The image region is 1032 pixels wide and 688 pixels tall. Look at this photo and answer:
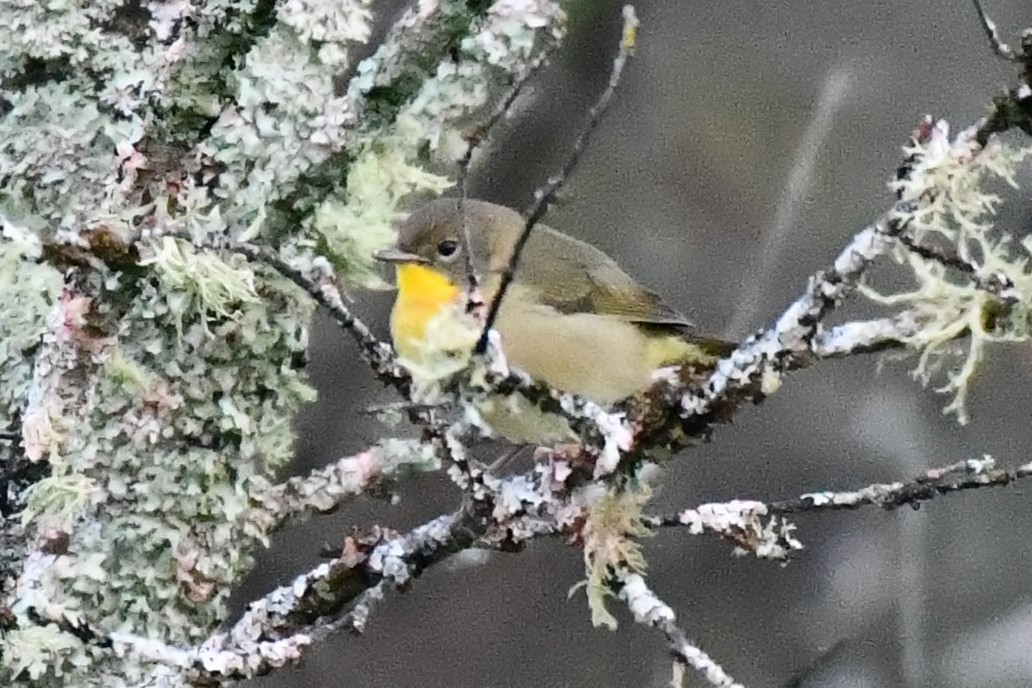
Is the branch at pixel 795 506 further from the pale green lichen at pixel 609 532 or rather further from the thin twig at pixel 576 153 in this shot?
the thin twig at pixel 576 153

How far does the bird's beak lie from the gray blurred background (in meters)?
0.10

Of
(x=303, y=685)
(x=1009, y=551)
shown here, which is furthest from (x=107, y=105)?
(x=1009, y=551)

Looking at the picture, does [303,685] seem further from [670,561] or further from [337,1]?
[337,1]

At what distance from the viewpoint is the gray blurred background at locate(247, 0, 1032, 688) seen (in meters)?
0.79

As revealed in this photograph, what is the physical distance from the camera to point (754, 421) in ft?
2.75

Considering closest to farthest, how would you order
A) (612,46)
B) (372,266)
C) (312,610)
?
(312,610) → (372,266) → (612,46)

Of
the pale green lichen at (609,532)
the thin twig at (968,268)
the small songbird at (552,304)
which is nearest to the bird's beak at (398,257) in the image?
the small songbird at (552,304)

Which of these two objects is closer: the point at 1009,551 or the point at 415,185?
the point at 415,185

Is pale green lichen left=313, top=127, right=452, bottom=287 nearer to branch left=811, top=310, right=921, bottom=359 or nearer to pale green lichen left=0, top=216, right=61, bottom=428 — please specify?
pale green lichen left=0, top=216, right=61, bottom=428

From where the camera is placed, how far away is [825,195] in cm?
80

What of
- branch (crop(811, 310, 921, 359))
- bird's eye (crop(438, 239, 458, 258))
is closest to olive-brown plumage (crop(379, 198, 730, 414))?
bird's eye (crop(438, 239, 458, 258))

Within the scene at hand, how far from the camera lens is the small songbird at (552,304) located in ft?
2.41

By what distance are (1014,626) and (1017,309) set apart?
0.54m

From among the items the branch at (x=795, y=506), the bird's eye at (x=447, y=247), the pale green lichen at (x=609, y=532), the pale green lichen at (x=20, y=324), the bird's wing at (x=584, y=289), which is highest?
the bird's wing at (x=584, y=289)
